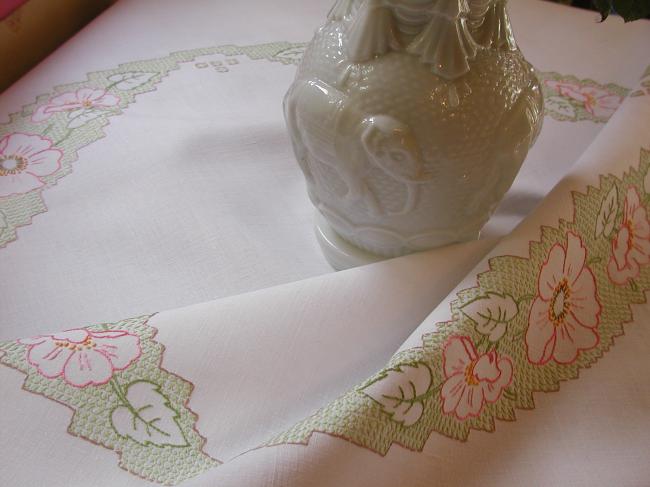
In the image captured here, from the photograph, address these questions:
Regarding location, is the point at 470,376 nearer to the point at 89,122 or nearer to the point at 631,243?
the point at 631,243

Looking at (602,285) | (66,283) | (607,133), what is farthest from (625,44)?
(66,283)

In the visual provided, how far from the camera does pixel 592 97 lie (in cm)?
103

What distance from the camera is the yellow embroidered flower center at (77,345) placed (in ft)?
1.83

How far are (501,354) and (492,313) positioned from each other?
41 mm

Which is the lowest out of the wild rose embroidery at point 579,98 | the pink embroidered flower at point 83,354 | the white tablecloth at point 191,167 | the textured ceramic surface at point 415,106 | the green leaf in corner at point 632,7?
the white tablecloth at point 191,167

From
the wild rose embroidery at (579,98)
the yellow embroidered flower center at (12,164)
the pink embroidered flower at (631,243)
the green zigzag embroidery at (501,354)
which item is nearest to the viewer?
the green zigzag embroidery at (501,354)

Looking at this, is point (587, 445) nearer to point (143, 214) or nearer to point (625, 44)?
point (143, 214)

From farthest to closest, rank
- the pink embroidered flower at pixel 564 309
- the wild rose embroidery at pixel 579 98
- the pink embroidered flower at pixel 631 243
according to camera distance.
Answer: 1. the wild rose embroidery at pixel 579 98
2. the pink embroidered flower at pixel 631 243
3. the pink embroidered flower at pixel 564 309

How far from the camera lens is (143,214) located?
78 centimetres

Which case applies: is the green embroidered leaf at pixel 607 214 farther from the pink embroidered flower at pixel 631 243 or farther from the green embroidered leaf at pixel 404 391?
the green embroidered leaf at pixel 404 391

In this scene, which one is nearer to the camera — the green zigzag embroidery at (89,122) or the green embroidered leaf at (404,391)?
the green embroidered leaf at (404,391)

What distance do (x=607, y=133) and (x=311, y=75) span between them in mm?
396

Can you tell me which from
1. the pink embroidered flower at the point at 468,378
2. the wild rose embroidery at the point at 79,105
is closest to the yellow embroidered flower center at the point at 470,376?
the pink embroidered flower at the point at 468,378


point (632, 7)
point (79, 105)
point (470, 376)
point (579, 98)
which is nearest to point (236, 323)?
point (470, 376)
